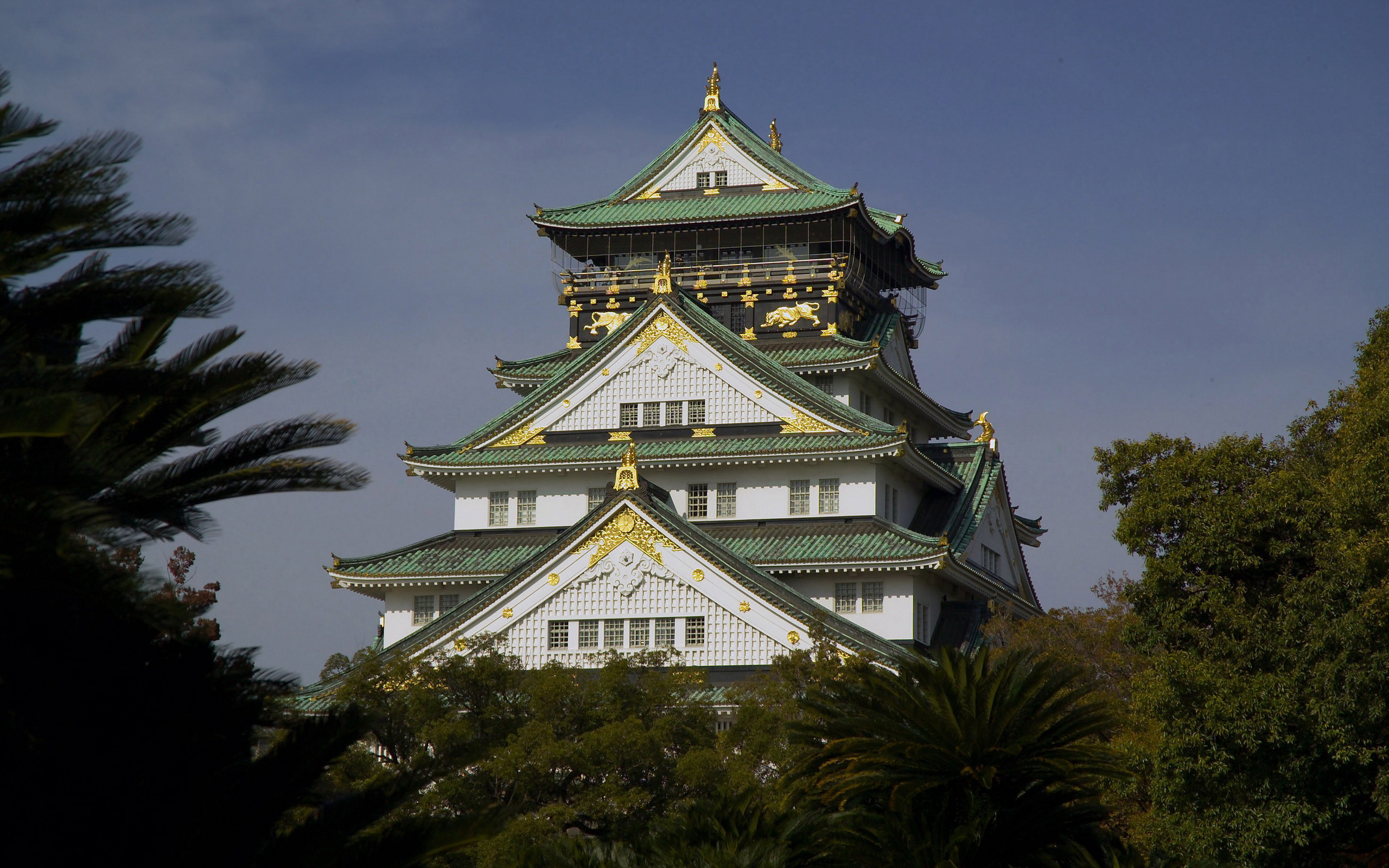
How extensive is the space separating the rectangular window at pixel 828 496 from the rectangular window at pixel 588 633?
8.27 metres

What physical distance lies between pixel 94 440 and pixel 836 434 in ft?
118

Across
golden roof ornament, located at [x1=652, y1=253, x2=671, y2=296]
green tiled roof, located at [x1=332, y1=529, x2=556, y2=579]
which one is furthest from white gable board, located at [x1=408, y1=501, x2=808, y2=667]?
golden roof ornament, located at [x1=652, y1=253, x2=671, y2=296]

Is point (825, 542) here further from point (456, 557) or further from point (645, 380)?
point (456, 557)

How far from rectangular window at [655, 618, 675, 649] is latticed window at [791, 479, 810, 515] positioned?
676 centimetres

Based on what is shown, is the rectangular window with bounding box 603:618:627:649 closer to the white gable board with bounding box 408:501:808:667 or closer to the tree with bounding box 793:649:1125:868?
the white gable board with bounding box 408:501:808:667

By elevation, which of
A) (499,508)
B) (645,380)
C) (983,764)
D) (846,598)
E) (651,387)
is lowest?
(983,764)

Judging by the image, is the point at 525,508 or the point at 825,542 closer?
the point at 825,542

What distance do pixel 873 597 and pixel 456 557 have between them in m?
12.5

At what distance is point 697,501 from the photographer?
5206 centimetres

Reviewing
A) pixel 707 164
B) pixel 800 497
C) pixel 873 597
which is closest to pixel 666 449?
pixel 800 497

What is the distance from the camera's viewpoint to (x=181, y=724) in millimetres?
16094

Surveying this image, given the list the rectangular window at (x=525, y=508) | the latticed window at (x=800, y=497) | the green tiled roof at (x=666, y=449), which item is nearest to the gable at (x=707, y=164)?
the green tiled roof at (x=666, y=449)

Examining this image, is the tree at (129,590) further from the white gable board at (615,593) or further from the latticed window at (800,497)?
the latticed window at (800,497)

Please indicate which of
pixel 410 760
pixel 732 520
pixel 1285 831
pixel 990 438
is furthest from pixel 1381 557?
pixel 990 438
